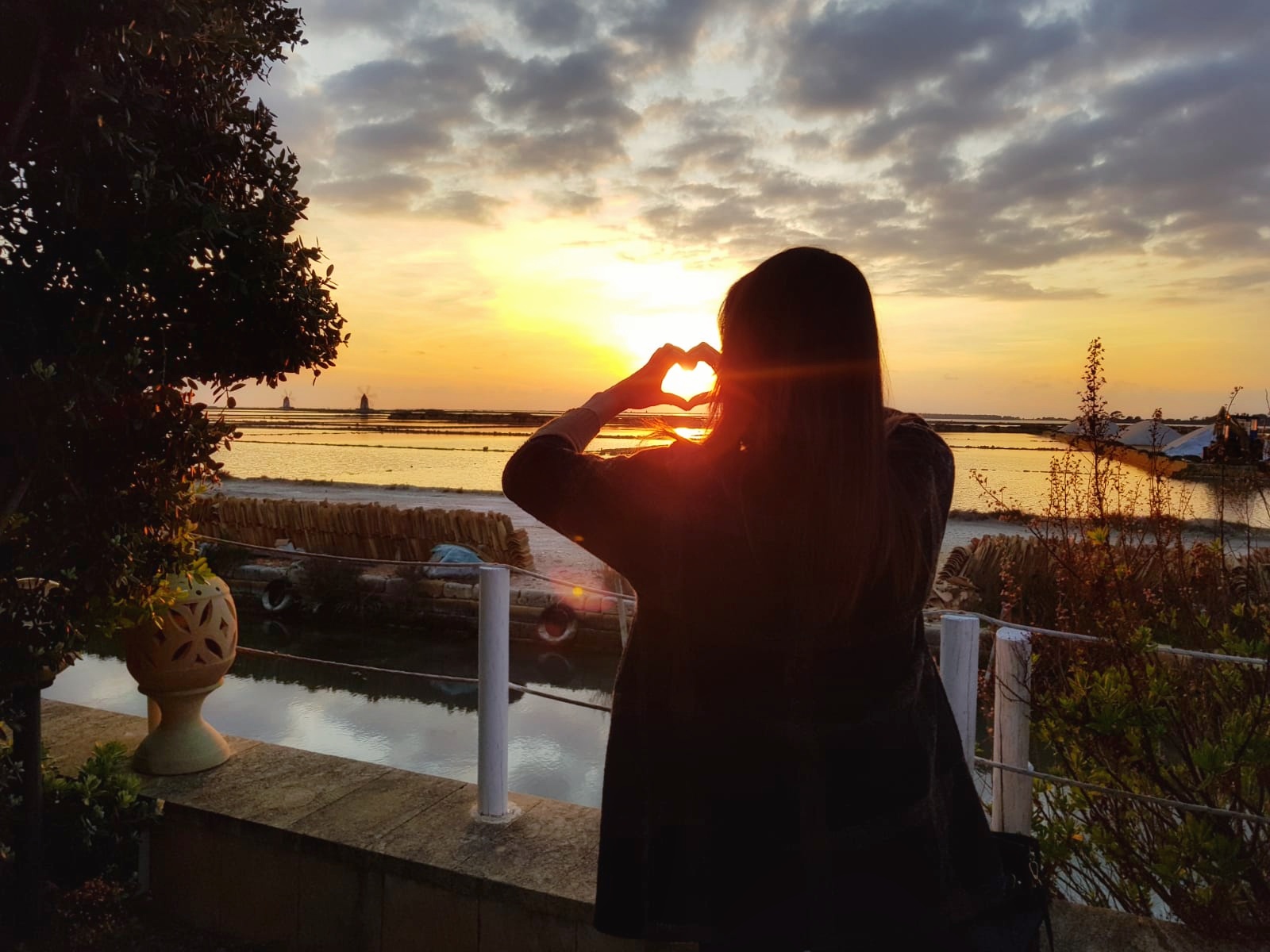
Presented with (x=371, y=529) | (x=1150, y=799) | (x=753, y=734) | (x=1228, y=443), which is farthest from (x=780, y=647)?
(x=371, y=529)

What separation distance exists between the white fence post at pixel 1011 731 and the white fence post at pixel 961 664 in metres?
0.09

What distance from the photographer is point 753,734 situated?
1.17m

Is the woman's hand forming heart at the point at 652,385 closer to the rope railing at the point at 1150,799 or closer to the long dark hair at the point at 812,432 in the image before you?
the long dark hair at the point at 812,432

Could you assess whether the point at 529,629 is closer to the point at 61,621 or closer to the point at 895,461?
the point at 61,621

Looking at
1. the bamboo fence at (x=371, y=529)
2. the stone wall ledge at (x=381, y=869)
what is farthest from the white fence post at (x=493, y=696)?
the bamboo fence at (x=371, y=529)

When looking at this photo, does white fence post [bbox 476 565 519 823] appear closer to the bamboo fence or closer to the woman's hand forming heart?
the woman's hand forming heart

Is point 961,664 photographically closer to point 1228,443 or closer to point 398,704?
point 1228,443

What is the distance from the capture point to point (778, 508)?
105 cm

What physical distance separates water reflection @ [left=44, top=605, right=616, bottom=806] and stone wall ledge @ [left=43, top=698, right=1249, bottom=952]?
4.06 m

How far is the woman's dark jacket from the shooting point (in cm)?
109

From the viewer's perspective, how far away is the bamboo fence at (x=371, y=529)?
14453 millimetres

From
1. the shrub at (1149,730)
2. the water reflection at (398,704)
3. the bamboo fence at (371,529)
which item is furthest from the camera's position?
the bamboo fence at (371,529)

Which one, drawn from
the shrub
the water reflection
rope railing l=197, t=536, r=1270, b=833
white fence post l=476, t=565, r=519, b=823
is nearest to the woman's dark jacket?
rope railing l=197, t=536, r=1270, b=833

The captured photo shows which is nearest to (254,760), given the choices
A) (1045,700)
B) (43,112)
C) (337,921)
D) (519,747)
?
(337,921)
